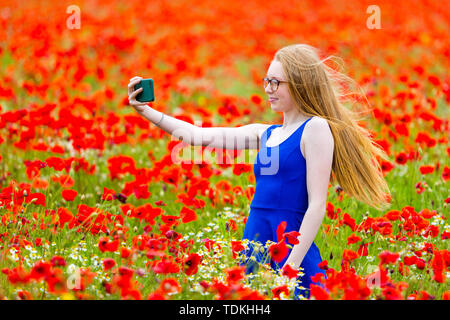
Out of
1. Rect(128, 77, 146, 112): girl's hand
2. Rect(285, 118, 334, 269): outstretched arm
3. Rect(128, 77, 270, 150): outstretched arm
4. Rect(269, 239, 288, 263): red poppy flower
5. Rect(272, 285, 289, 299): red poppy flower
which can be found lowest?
Rect(272, 285, 289, 299): red poppy flower

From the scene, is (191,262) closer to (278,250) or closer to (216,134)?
(278,250)

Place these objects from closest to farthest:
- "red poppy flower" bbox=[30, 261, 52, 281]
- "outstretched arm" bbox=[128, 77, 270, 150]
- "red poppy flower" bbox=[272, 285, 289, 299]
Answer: "red poppy flower" bbox=[30, 261, 52, 281]
"red poppy flower" bbox=[272, 285, 289, 299]
"outstretched arm" bbox=[128, 77, 270, 150]

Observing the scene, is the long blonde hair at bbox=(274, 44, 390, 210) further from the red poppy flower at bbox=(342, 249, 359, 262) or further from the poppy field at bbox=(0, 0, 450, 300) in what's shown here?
the red poppy flower at bbox=(342, 249, 359, 262)

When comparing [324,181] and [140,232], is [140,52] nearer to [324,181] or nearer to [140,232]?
[140,232]

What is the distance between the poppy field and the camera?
2.89 metres

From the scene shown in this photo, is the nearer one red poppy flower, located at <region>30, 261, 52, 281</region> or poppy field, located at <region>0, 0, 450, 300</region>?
red poppy flower, located at <region>30, 261, 52, 281</region>

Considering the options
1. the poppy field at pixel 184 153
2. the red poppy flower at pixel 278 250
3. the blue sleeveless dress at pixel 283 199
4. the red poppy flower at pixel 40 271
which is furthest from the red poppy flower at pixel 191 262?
the red poppy flower at pixel 40 271

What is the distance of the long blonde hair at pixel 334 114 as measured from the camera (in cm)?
322

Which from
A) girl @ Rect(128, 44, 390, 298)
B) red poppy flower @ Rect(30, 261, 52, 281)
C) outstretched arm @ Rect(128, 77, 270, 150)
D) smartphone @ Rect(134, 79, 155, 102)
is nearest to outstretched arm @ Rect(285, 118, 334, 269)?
girl @ Rect(128, 44, 390, 298)

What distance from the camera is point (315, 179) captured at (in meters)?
3.06

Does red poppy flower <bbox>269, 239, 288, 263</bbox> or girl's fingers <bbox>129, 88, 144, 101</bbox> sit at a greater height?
girl's fingers <bbox>129, 88, 144, 101</bbox>

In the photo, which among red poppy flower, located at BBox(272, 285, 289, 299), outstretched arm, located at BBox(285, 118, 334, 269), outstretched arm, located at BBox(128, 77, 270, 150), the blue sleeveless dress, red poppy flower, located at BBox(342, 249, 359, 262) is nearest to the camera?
red poppy flower, located at BBox(272, 285, 289, 299)
